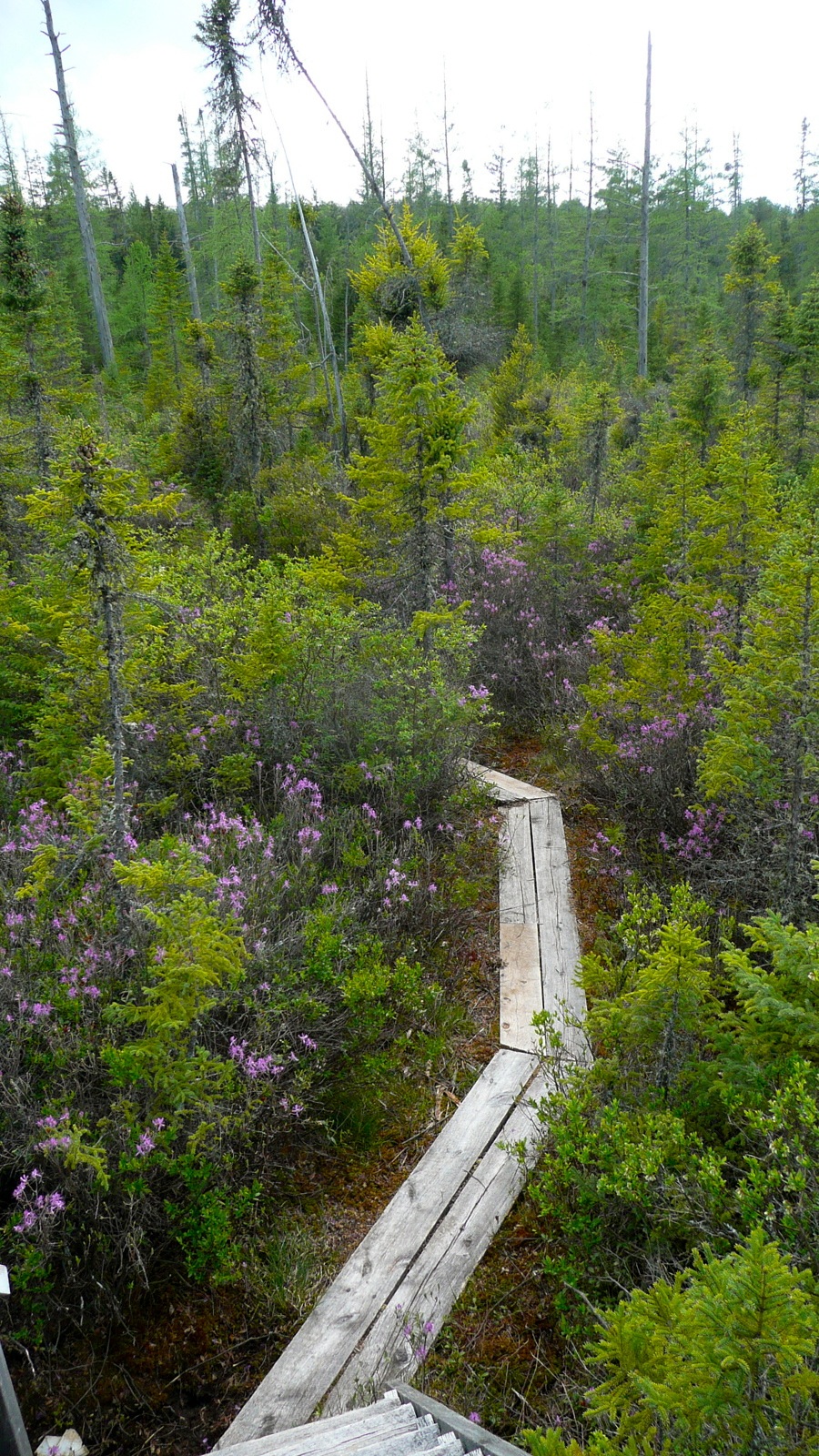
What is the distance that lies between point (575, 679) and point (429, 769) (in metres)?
3.21

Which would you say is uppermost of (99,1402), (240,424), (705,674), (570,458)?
(240,424)

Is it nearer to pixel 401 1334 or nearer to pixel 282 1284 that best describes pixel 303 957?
pixel 282 1284

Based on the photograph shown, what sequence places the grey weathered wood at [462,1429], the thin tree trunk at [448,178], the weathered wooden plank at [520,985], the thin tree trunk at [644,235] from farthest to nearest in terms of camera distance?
the thin tree trunk at [448,178], the thin tree trunk at [644,235], the weathered wooden plank at [520,985], the grey weathered wood at [462,1429]

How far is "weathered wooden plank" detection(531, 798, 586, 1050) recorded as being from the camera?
4.91 metres

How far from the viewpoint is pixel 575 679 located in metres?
8.84

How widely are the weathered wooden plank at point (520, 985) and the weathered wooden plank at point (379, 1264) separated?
0.21 meters

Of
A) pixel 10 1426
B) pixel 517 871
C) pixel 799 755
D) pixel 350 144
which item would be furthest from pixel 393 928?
pixel 350 144

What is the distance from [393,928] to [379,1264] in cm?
197

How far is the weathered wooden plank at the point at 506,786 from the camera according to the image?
7127 millimetres

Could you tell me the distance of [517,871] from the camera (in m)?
6.14

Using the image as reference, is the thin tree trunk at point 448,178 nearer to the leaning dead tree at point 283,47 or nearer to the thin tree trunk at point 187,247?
the thin tree trunk at point 187,247

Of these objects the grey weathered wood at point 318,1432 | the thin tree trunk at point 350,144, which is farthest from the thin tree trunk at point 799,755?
the thin tree trunk at point 350,144

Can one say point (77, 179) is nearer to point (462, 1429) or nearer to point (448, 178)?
point (448, 178)

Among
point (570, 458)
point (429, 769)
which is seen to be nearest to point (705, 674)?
point (429, 769)
